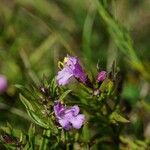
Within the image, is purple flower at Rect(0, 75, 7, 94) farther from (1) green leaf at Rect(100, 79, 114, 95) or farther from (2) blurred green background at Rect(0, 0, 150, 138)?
(1) green leaf at Rect(100, 79, 114, 95)

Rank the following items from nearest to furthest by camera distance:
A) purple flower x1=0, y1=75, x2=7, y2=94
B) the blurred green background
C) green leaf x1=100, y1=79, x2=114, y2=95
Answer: green leaf x1=100, y1=79, x2=114, y2=95 < the blurred green background < purple flower x1=0, y1=75, x2=7, y2=94

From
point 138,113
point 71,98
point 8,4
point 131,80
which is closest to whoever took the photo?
point 71,98

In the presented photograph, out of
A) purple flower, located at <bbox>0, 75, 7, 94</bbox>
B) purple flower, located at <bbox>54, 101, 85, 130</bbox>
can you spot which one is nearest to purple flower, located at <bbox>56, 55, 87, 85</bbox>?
purple flower, located at <bbox>54, 101, 85, 130</bbox>

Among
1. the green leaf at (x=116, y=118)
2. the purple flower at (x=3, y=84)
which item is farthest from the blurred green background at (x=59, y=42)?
the green leaf at (x=116, y=118)

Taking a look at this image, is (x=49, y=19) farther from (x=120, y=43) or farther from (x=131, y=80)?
(x=120, y=43)

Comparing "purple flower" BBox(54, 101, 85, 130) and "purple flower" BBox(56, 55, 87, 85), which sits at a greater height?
"purple flower" BBox(56, 55, 87, 85)

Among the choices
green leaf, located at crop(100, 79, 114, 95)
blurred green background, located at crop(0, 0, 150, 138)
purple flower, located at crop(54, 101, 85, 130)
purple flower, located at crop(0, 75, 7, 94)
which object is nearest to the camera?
purple flower, located at crop(54, 101, 85, 130)

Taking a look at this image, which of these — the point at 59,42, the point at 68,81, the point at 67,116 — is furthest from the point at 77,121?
the point at 59,42

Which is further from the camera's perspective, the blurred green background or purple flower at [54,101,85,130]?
the blurred green background

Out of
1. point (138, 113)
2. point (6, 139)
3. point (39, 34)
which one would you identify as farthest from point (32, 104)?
point (39, 34)
